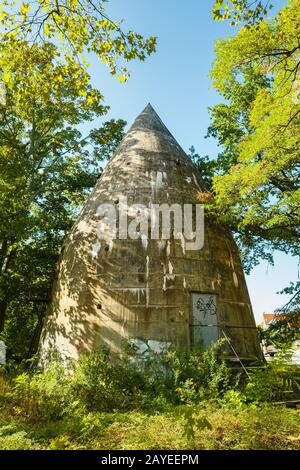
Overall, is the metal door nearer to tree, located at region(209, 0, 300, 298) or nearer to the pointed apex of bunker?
tree, located at region(209, 0, 300, 298)

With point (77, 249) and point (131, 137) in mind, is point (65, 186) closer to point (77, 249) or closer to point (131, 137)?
point (131, 137)

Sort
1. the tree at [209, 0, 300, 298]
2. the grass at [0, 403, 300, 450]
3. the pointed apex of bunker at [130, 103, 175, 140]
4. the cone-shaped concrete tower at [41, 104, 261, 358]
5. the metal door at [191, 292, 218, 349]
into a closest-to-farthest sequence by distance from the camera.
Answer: the grass at [0, 403, 300, 450], the tree at [209, 0, 300, 298], the cone-shaped concrete tower at [41, 104, 261, 358], the metal door at [191, 292, 218, 349], the pointed apex of bunker at [130, 103, 175, 140]

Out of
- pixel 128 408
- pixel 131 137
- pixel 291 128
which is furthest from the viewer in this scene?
pixel 131 137

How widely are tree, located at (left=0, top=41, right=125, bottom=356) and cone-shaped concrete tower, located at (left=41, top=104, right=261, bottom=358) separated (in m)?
2.96

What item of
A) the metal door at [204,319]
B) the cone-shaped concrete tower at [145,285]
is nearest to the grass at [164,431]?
the cone-shaped concrete tower at [145,285]

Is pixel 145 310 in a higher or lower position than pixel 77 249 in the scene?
lower

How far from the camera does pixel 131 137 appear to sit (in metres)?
15.6

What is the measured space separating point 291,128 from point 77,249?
26.4 ft

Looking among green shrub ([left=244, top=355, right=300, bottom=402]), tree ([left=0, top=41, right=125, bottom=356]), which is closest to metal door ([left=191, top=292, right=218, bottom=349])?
green shrub ([left=244, top=355, right=300, bottom=402])

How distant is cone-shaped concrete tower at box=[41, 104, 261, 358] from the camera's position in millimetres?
10508
